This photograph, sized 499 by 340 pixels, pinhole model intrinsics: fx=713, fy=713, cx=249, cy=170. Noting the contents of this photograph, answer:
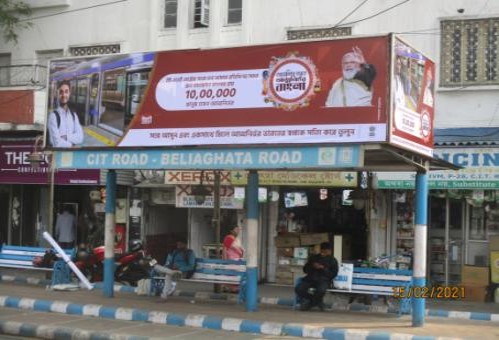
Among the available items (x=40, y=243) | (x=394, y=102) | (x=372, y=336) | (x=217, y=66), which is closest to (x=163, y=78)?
(x=217, y=66)

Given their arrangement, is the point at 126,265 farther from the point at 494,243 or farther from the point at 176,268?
the point at 494,243

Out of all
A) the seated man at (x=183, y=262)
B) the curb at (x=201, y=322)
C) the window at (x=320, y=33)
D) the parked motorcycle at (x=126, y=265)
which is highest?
the window at (x=320, y=33)

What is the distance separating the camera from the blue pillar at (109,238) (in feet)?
44.2

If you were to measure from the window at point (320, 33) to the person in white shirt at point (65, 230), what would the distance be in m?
7.88

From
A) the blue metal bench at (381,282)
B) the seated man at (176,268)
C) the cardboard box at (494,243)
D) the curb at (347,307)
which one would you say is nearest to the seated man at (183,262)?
the seated man at (176,268)

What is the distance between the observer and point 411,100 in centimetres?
1070

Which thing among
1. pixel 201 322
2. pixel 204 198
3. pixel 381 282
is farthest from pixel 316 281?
pixel 204 198

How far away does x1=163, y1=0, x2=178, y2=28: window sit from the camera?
63.4 feet

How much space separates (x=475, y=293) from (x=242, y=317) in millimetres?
6295

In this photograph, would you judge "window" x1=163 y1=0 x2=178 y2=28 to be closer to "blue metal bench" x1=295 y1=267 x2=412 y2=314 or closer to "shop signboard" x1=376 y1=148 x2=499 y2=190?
"shop signboard" x1=376 y1=148 x2=499 y2=190

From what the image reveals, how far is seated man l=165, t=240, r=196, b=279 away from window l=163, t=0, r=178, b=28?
7.83m

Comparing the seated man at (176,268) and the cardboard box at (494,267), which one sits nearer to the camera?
the seated man at (176,268)

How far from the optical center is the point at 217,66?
11.3 meters

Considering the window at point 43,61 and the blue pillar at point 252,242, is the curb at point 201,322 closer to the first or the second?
the blue pillar at point 252,242
